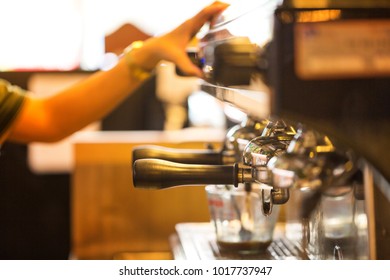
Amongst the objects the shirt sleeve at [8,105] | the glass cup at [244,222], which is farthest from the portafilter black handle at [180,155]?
the shirt sleeve at [8,105]

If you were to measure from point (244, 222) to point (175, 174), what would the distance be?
0.29m

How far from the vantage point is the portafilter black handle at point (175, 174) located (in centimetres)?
89

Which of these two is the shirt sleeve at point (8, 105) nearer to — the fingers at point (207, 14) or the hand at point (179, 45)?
the hand at point (179, 45)

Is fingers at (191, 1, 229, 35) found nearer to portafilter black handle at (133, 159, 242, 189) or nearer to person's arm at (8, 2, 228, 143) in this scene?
person's arm at (8, 2, 228, 143)

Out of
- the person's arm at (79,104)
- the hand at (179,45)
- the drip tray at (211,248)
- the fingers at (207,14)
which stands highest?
the fingers at (207,14)

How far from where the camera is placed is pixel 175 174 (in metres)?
0.90

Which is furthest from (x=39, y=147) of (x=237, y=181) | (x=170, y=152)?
(x=237, y=181)

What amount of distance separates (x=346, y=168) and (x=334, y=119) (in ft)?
0.29

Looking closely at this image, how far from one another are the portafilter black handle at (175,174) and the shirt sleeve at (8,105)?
1.49 feet

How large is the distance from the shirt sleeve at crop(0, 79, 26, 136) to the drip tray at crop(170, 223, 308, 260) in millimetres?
375

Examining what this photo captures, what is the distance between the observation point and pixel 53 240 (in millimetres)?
3094

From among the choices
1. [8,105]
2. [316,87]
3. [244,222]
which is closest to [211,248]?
[244,222]

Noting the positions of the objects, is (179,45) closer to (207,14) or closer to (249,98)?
(207,14)
